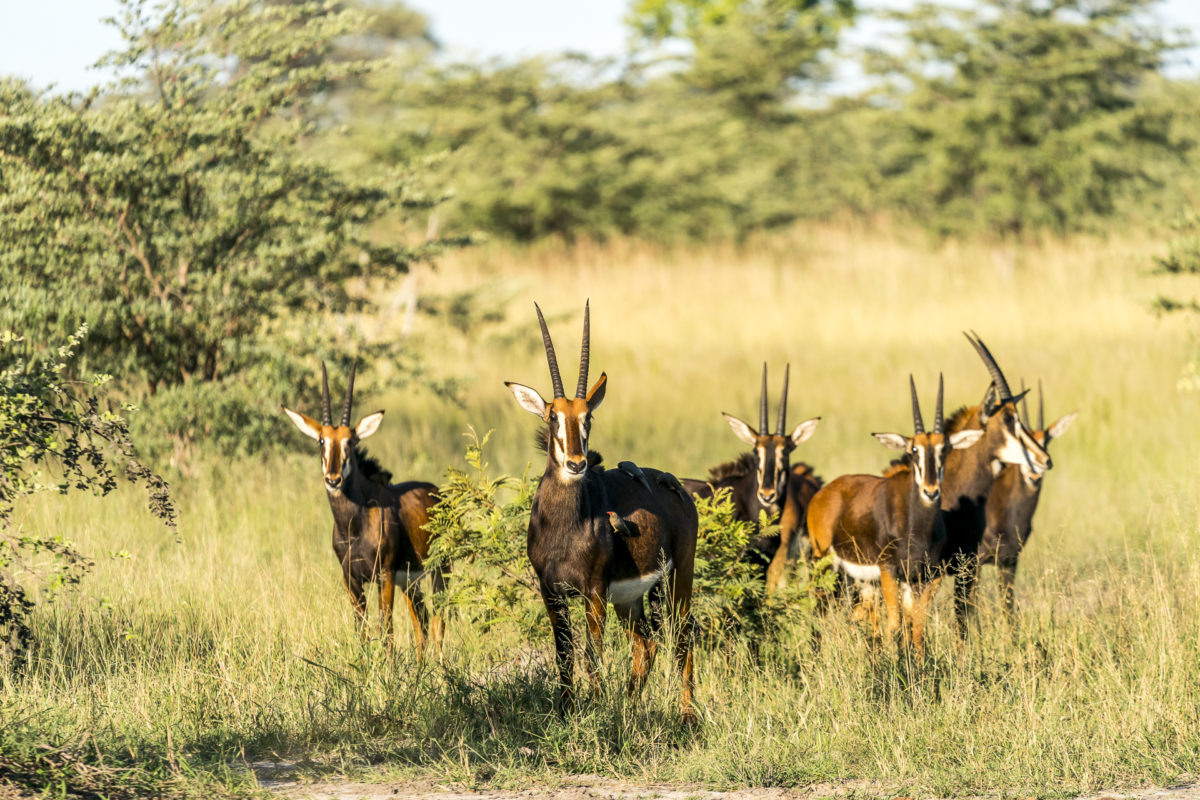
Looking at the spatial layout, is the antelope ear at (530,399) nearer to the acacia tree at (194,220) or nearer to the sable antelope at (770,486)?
the sable antelope at (770,486)

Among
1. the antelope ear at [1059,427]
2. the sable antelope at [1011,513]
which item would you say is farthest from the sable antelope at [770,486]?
the antelope ear at [1059,427]

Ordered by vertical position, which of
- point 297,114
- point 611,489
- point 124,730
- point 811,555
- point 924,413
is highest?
point 297,114

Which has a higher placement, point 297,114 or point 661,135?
point 297,114

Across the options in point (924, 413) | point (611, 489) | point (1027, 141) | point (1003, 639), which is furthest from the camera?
point (1027, 141)

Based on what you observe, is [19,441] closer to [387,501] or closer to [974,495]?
[387,501]

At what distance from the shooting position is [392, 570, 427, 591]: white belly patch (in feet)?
26.4

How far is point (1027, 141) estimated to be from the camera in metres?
29.7

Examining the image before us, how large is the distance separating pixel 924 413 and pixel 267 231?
7.84m

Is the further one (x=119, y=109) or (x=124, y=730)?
(x=119, y=109)

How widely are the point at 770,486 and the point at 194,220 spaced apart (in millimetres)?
6159

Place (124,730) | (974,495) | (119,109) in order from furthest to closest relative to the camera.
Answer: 1. (119,109)
2. (974,495)
3. (124,730)

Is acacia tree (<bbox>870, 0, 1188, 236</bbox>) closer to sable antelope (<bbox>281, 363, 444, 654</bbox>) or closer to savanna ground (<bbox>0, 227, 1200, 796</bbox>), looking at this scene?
savanna ground (<bbox>0, 227, 1200, 796</bbox>)

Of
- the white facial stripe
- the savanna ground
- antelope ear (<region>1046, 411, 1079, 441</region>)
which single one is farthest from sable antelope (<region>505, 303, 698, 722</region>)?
antelope ear (<region>1046, 411, 1079, 441</region>)

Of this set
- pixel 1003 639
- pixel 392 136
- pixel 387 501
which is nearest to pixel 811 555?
pixel 1003 639
